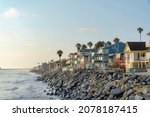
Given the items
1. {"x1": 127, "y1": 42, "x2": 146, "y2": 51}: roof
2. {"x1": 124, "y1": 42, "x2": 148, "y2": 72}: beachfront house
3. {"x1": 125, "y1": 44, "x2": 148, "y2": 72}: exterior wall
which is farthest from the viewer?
{"x1": 127, "y1": 42, "x2": 146, "y2": 51}: roof

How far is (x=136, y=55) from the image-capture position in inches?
1855

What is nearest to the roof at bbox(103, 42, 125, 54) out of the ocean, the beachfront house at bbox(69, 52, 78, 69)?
the ocean

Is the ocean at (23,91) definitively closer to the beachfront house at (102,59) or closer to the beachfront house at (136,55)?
the beachfront house at (102,59)

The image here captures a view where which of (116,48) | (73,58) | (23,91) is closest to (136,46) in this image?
(23,91)

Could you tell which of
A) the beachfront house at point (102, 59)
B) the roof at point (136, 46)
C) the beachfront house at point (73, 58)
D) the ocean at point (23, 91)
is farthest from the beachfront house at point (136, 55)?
the beachfront house at point (73, 58)

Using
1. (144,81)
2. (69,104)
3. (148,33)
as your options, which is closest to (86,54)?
(148,33)

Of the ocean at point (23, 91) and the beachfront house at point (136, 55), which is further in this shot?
the beachfront house at point (136, 55)

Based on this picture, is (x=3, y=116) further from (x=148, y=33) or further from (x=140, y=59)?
(x=140, y=59)

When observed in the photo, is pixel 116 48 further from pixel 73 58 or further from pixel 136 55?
pixel 73 58

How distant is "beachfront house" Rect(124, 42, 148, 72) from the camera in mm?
46059

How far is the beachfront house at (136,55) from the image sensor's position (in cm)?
4606

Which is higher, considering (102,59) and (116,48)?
(116,48)

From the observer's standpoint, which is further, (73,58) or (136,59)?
(73,58)

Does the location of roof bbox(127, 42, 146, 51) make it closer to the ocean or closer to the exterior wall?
the exterior wall
